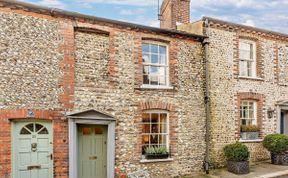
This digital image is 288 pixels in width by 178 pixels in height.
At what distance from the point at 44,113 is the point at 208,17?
7884 mm

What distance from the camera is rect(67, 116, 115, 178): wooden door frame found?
8.73 metres

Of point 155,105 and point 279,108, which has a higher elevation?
Answer: point 155,105

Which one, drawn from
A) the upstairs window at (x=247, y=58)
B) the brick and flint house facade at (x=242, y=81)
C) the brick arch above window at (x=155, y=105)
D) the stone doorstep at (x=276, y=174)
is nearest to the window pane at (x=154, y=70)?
the brick arch above window at (x=155, y=105)

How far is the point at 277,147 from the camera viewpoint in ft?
→ 40.0

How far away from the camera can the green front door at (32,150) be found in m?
8.26

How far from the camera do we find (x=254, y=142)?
41.7 feet

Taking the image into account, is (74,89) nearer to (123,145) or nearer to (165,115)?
(123,145)

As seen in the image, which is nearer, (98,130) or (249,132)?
(98,130)

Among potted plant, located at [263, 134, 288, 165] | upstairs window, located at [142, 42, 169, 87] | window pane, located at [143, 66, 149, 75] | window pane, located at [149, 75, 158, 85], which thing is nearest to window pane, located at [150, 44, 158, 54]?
upstairs window, located at [142, 42, 169, 87]

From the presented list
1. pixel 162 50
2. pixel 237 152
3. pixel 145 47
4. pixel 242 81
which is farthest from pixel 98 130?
pixel 242 81

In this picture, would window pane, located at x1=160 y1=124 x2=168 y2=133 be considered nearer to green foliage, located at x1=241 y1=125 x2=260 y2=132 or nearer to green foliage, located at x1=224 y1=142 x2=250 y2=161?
green foliage, located at x1=224 y1=142 x2=250 y2=161

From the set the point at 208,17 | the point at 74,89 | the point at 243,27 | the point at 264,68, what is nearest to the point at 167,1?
the point at 208,17

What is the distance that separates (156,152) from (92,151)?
2471 millimetres

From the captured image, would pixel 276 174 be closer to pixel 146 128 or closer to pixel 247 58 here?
pixel 247 58
